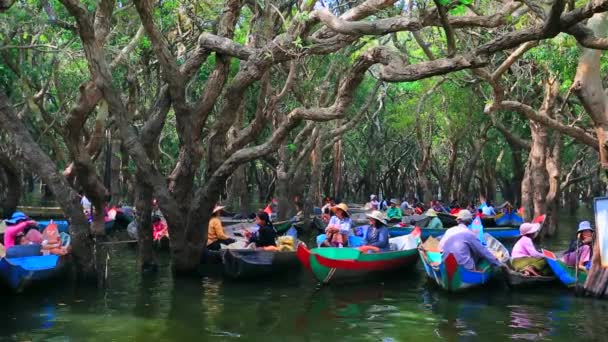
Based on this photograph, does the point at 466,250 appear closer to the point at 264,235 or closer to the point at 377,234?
Result: the point at 377,234

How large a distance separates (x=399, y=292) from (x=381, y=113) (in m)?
23.5

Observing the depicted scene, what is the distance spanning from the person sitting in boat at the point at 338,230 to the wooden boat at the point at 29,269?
187 inches

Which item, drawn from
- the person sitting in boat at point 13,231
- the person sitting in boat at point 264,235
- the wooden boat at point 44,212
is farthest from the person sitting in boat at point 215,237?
the wooden boat at point 44,212

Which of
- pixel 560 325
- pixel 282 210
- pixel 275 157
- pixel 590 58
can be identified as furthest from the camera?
pixel 275 157

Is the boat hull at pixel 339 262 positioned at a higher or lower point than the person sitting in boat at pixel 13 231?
lower

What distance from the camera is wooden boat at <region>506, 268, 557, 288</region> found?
11.7 m

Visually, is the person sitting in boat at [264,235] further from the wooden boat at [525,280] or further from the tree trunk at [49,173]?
the wooden boat at [525,280]

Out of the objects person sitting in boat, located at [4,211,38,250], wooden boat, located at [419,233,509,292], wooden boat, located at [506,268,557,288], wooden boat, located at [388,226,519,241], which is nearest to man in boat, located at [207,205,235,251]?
person sitting in boat, located at [4,211,38,250]

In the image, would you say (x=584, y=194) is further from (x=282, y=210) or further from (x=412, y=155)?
(x=282, y=210)

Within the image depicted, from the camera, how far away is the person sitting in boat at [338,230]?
13.6m

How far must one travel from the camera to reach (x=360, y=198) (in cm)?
4581

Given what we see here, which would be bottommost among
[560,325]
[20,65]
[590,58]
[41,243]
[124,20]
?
[560,325]

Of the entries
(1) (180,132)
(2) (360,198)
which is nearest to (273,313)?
(1) (180,132)

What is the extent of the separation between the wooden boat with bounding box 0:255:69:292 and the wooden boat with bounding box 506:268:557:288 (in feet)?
23.5
